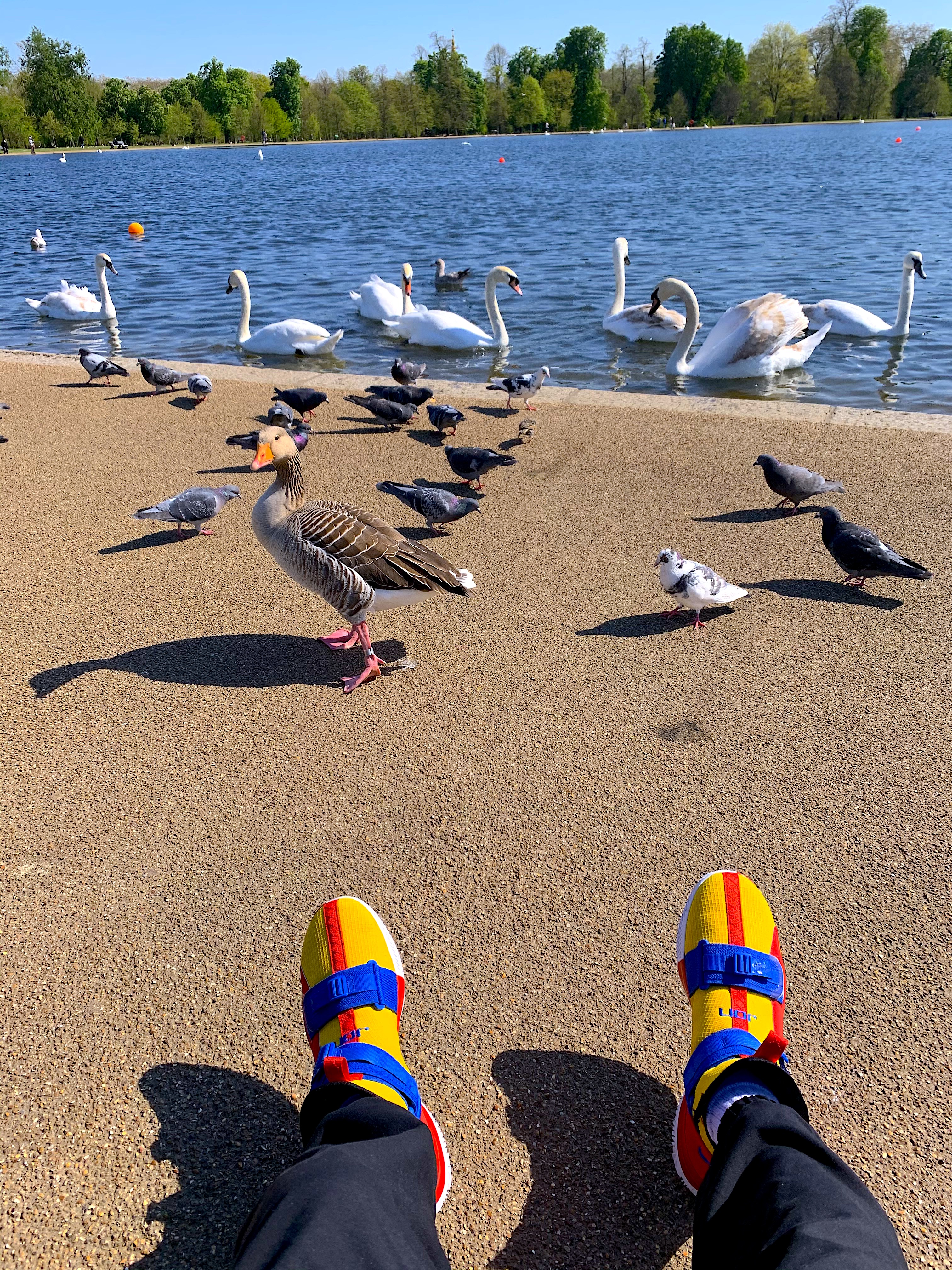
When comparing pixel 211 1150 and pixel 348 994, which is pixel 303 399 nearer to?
pixel 348 994

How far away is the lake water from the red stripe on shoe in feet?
32.5

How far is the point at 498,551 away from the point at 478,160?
76.5 metres

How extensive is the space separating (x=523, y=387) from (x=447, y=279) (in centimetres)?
1237

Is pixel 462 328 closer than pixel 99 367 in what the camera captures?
No

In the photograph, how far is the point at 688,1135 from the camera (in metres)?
2.42

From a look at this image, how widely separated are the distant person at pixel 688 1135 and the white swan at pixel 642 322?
40.4 ft

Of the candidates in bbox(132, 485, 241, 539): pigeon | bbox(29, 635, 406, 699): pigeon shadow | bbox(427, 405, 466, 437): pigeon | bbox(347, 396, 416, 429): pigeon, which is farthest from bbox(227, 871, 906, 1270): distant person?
bbox(347, 396, 416, 429): pigeon

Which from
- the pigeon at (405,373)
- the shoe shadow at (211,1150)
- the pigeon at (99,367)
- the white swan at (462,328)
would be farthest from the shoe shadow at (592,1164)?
the white swan at (462,328)

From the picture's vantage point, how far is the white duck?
55.9ft

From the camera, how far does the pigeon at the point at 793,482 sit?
6438 millimetres

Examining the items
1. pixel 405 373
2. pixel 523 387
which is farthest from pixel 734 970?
pixel 405 373

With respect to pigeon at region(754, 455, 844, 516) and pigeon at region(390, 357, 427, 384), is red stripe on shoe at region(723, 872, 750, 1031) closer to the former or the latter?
pigeon at region(754, 455, 844, 516)

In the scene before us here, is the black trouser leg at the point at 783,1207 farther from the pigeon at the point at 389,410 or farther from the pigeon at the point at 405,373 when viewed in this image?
the pigeon at the point at 405,373

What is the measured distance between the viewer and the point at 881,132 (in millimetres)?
84688
